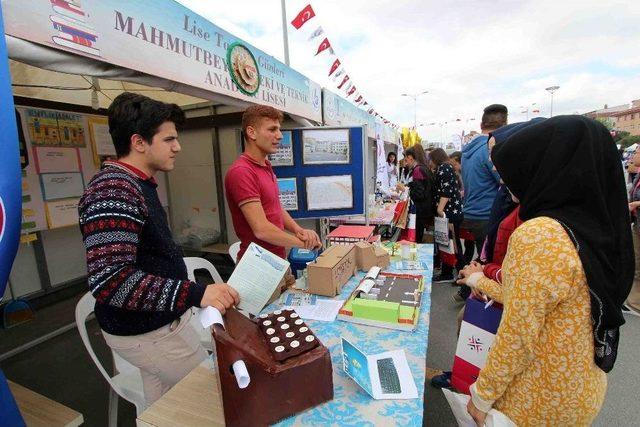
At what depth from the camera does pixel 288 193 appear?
3.19 meters

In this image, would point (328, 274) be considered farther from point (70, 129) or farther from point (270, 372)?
point (70, 129)

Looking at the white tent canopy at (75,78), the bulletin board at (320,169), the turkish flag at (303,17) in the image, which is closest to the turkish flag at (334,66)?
the turkish flag at (303,17)

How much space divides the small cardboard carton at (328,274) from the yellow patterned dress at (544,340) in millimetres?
818

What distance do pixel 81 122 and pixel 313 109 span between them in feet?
8.44

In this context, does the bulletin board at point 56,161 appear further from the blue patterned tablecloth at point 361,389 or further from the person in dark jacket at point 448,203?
the person in dark jacket at point 448,203

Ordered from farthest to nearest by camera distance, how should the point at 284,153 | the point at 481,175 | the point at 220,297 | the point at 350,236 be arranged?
the point at 284,153 → the point at 481,175 → the point at 350,236 → the point at 220,297

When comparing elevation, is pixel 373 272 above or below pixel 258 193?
below

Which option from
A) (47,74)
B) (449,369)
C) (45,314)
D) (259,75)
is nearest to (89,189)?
(259,75)

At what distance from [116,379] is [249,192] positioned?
3.93 ft

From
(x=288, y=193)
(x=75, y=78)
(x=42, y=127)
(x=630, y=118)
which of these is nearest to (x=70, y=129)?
(x=42, y=127)

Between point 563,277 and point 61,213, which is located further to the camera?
point 61,213

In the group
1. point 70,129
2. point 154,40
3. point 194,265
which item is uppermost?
point 154,40

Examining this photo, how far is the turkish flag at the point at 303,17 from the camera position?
137 inches

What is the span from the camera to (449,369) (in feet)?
7.42
